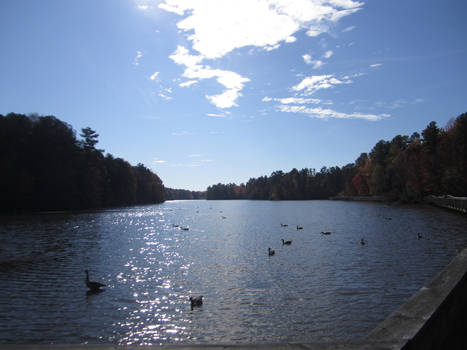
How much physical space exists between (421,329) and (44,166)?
88152 millimetres

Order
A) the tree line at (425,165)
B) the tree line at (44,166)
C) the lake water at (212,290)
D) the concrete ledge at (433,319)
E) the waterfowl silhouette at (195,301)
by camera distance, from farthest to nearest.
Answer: the tree line at (44,166), the tree line at (425,165), the waterfowl silhouette at (195,301), the lake water at (212,290), the concrete ledge at (433,319)

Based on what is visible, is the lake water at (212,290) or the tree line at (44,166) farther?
the tree line at (44,166)

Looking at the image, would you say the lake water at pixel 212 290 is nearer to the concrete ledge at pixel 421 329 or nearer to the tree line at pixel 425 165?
the concrete ledge at pixel 421 329

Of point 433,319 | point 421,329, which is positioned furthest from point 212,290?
point 421,329

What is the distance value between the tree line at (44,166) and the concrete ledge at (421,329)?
259ft

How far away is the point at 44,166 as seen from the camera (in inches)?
3083

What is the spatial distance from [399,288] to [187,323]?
988cm

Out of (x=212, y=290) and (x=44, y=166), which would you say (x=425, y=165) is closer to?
(x=212, y=290)

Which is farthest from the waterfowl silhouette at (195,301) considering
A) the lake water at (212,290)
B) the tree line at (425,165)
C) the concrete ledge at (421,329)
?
the tree line at (425,165)

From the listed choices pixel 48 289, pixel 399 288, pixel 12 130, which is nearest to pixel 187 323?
pixel 48 289

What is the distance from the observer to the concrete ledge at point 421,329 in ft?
11.3

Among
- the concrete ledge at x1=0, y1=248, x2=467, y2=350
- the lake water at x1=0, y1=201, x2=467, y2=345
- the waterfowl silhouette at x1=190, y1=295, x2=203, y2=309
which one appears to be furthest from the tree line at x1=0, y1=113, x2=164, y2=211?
the concrete ledge at x1=0, y1=248, x2=467, y2=350

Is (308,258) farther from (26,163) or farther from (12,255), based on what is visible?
(26,163)

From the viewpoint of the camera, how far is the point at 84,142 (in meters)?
101
